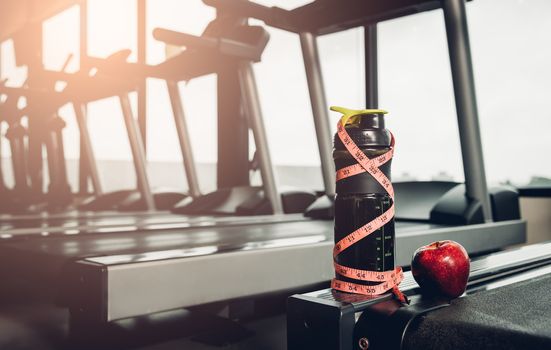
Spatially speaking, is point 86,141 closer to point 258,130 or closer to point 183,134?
point 183,134

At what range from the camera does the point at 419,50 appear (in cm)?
323

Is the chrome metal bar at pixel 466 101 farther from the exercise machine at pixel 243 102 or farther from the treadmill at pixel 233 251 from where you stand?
the exercise machine at pixel 243 102

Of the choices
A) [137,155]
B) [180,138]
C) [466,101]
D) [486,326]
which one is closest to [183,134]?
Answer: [180,138]

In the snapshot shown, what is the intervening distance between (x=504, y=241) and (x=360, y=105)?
5.17ft

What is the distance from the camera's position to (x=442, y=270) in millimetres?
807

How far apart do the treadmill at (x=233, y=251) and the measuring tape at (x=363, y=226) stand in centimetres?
53

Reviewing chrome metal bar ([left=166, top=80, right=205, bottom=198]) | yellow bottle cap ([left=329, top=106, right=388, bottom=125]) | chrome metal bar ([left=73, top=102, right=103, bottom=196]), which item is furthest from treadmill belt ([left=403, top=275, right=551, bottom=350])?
chrome metal bar ([left=73, top=102, right=103, bottom=196])

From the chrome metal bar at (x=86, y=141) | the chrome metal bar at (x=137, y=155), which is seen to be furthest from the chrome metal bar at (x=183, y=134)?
the chrome metal bar at (x=86, y=141)

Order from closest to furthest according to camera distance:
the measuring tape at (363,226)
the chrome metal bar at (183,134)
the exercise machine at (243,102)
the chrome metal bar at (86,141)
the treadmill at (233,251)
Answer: the measuring tape at (363,226), the treadmill at (233,251), the exercise machine at (243,102), the chrome metal bar at (183,134), the chrome metal bar at (86,141)

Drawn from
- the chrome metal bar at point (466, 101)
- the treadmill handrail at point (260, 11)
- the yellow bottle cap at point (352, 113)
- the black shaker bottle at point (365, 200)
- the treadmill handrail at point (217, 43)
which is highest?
the treadmill handrail at point (260, 11)

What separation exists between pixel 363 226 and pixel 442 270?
156mm

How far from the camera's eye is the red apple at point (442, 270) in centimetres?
81

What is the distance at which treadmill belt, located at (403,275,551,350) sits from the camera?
636mm

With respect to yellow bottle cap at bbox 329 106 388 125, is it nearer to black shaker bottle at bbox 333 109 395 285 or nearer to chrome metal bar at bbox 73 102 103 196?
black shaker bottle at bbox 333 109 395 285
